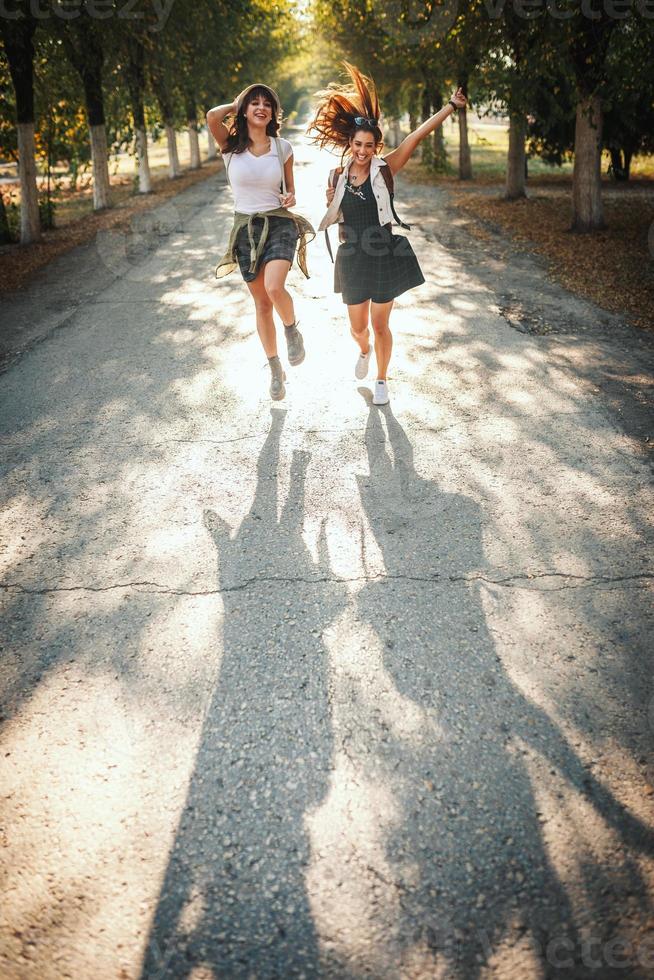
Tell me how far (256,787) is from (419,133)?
13.5 ft

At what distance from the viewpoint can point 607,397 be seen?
5.10 m

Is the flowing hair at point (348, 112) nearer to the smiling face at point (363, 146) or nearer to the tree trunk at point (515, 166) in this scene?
the smiling face at point (363, 146)

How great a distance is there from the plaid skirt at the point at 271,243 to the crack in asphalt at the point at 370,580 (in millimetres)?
2560

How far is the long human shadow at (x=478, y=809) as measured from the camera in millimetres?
1864

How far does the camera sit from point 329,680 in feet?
8.75

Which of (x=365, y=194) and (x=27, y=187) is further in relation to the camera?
(x=27, y=187)

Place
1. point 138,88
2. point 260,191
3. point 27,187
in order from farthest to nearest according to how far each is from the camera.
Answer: point 138,88 < point 27,187 < point 260,191

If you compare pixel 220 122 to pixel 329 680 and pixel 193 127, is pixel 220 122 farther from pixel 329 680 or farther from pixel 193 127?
pixel 193 127

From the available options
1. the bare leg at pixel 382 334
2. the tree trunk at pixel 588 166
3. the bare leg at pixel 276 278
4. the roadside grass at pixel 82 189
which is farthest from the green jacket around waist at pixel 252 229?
the roadside grass at pixel 82 189

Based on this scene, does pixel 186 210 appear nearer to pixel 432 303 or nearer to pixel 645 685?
pixel 432 303

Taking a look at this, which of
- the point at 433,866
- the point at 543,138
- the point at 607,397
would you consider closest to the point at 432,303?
the point at 607,397

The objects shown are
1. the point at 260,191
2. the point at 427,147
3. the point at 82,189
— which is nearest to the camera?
the point at 260,191

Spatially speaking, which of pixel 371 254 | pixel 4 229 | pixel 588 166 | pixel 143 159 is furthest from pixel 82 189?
pixel 371 254

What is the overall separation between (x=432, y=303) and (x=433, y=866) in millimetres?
6737
